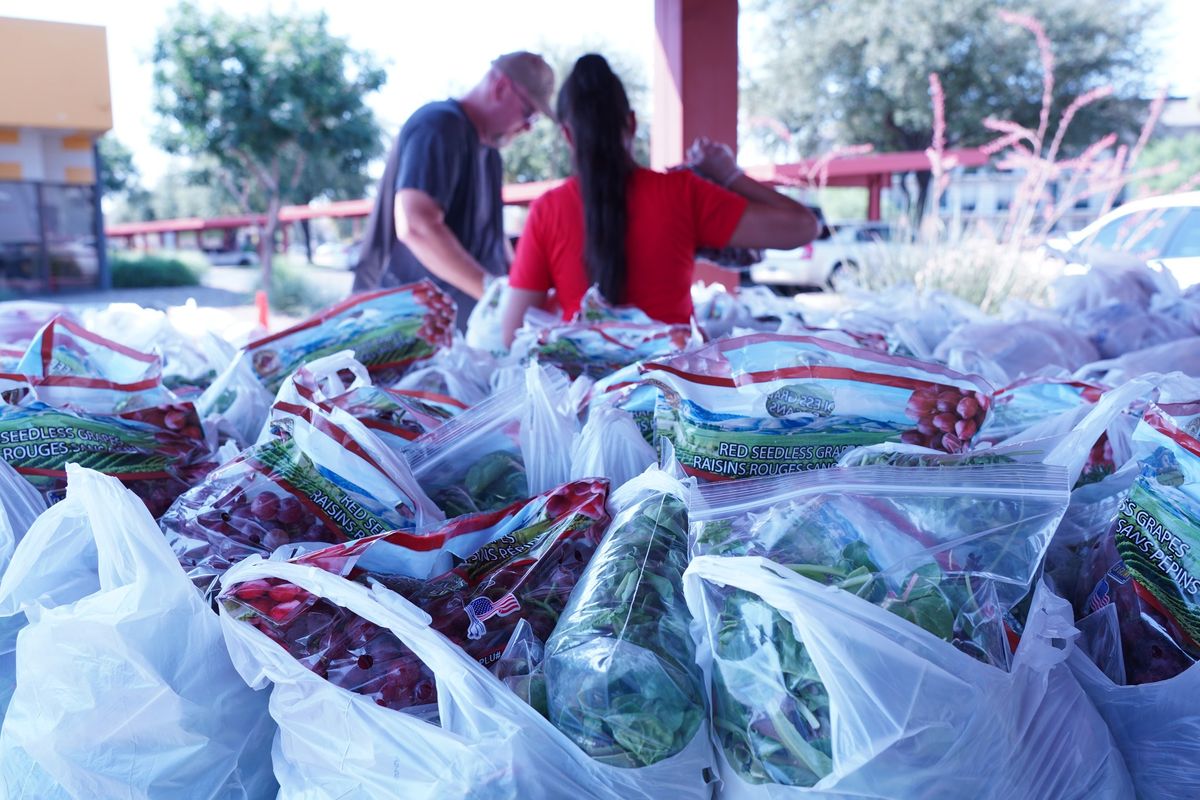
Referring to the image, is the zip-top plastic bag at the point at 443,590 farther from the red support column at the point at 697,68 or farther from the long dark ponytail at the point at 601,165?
the red support column at the point at 697,68

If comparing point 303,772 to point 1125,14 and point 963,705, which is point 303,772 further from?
point 1125,14

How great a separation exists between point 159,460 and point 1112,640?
3.87ft

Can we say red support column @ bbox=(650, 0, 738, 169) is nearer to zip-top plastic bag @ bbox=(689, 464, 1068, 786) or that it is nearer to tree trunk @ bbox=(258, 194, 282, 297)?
zip-top plastic bag @ bbox=(689, 464, 1068, 786)

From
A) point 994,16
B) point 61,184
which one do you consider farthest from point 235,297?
point 994,16

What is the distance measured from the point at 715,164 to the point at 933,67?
62.7 feet

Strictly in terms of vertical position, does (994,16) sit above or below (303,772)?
above

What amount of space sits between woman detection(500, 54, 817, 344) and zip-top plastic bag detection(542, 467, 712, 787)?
Result: 164cm

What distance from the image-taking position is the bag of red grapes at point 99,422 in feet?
3.92

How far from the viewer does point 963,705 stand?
0.73 m

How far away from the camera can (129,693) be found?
86 cm

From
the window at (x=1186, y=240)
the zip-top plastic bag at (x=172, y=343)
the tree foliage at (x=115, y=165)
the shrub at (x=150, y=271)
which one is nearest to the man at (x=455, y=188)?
the zip-top plastic bag at (x=172, y=343)

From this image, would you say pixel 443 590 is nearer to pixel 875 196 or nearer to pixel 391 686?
pixel 391 686

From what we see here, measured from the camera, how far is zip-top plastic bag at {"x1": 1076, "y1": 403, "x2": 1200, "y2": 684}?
2.73ft

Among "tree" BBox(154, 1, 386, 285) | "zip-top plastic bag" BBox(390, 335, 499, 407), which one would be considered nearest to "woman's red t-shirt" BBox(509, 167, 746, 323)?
"zip-top plastic bag" BBox(390, 335, 499, 407)
